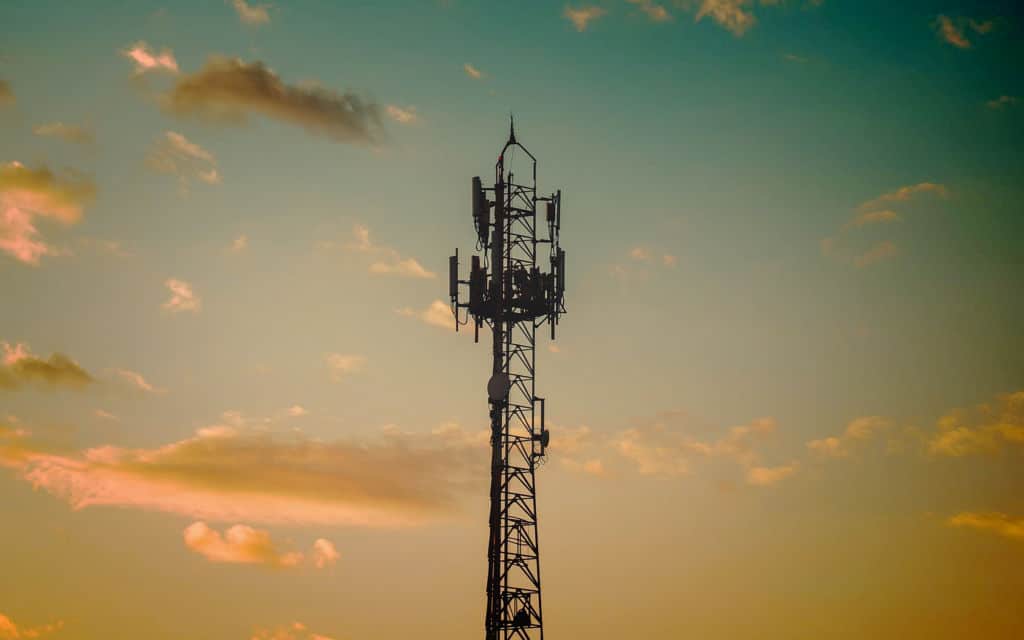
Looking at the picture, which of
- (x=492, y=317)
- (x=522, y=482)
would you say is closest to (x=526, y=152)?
(x=492, y=317)

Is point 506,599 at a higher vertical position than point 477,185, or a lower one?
lower

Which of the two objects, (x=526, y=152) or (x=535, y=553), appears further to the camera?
(x=526, y=152)

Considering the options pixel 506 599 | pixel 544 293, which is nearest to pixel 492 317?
pixel 544 293

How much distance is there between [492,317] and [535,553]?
12.3m

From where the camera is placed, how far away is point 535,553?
3108 inches

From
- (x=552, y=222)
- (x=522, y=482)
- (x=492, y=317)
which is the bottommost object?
(x=522, y=482)

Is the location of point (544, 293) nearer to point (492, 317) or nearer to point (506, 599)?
point (492, 317)

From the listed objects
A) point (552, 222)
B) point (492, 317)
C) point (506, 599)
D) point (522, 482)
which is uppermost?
point (552, 222)

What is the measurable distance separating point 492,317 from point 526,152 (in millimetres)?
9293

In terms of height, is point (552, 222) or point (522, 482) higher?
point (552, 222)

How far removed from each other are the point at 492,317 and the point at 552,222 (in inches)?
243

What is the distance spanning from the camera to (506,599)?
7844 centimetres

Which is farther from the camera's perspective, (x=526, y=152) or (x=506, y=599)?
(x=526, y=152)

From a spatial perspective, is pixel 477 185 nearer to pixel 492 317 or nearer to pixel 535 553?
pixel 492 317
